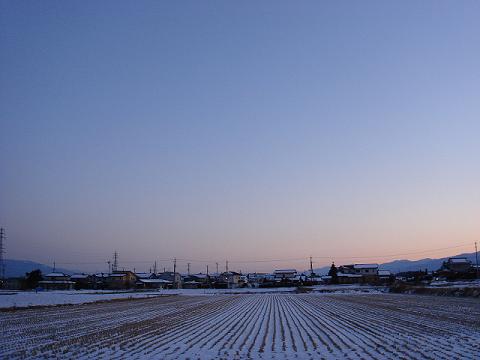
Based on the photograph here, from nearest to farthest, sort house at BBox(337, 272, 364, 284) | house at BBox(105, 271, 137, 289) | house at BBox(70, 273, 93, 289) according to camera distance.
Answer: house at BBox(105, 271, 137, 289) → house at BBox(70, 273, 93, 289) → house at BBox(337, 272, 364, 284)

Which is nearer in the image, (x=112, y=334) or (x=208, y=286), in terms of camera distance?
(x=112, y=334)

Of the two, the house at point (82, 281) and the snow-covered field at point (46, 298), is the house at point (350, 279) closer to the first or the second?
the house at point (82, 281)

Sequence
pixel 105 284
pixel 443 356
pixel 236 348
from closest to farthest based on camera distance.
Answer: pixel 443 356
pixel 236 348
pixel 105 284

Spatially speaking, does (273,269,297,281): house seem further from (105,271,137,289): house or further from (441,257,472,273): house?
(105,271,137,289): house

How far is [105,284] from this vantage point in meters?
116

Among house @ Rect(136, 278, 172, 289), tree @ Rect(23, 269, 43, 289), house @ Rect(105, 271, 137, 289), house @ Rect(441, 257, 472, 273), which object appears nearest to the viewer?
tree @ Rect(23, 269, 43, 289)

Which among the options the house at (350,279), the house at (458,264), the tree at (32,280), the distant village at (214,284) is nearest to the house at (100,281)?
the distant village at (214,284)

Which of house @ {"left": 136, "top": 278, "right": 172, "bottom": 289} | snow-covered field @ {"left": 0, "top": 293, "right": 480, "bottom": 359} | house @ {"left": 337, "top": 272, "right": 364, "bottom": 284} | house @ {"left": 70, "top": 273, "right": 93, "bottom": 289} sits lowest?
snow-covered field @ {"left": 0, "top": 293, "right": 480, "bottom": 359}

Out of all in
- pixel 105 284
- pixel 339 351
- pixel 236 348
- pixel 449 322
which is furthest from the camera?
pixel 105 284

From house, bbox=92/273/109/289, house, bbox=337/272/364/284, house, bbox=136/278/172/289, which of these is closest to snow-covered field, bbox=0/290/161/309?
house, bbox=92/273/109/289

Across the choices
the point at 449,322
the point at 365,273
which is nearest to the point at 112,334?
the point at 449,322

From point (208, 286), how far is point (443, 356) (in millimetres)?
111933

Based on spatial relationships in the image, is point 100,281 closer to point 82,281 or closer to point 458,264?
point 82,281

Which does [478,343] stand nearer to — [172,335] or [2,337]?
[172,335]
